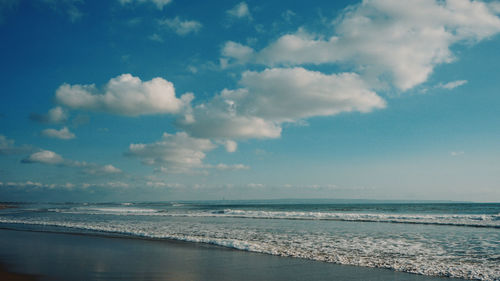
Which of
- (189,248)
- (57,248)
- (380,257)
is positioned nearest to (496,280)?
(380,257)

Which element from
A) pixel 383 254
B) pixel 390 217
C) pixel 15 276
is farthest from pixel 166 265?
pixel 390 217

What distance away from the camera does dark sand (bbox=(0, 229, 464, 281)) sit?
8.09 metres

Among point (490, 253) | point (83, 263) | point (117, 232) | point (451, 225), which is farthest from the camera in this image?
point (451, 225)

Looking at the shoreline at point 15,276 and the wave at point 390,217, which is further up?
the shoreline at point 15,276

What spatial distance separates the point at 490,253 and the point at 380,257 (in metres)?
4.81

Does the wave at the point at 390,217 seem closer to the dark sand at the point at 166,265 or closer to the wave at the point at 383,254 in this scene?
the wave at the point at 383,254

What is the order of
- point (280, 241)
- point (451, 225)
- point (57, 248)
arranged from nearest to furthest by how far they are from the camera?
point (57, 248), point (280, 241), point (451, 225)

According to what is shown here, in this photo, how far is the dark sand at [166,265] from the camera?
8.09m

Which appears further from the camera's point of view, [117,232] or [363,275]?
[117,232]

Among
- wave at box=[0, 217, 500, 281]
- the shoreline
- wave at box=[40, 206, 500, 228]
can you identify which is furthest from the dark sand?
wave at box=[40, 206, 500, 228]

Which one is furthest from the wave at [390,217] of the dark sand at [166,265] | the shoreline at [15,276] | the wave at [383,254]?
the shoreline at [15,276]

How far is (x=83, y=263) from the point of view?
9.66m

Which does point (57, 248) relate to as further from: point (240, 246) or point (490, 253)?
point (490, 253)

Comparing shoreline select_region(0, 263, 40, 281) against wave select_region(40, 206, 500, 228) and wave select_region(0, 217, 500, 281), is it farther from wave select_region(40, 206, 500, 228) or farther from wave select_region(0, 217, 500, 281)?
wave select_region(40, 206, 500, 228)
